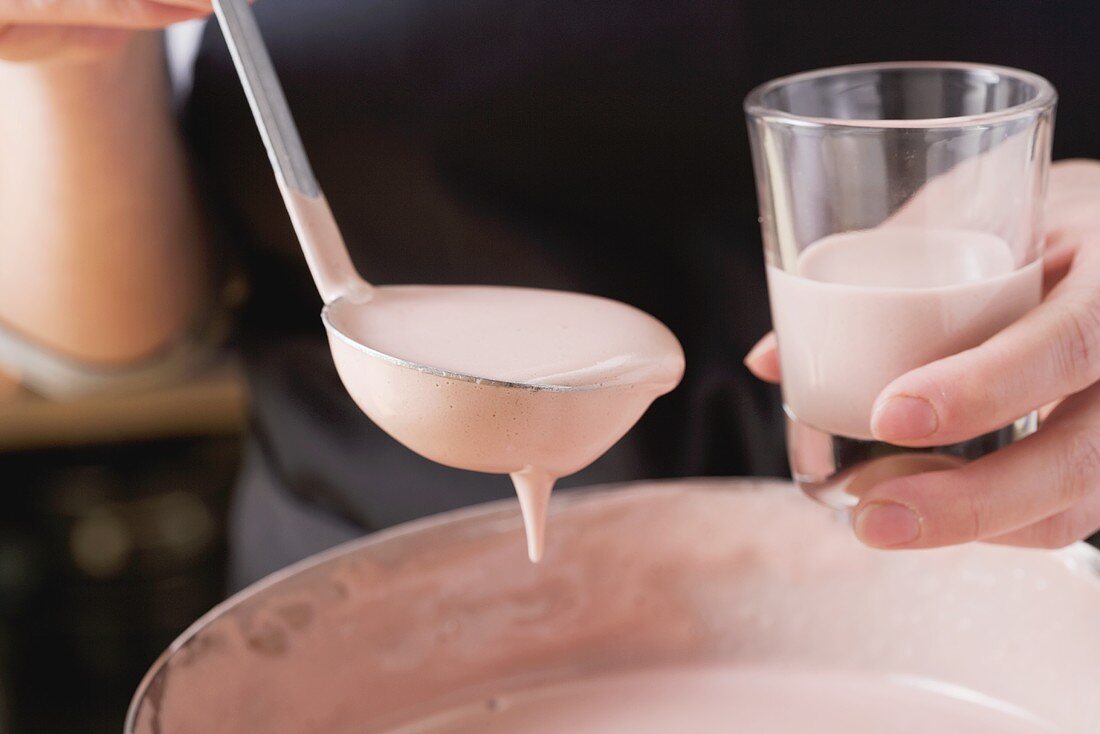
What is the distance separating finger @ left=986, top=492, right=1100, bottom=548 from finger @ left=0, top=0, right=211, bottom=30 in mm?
382

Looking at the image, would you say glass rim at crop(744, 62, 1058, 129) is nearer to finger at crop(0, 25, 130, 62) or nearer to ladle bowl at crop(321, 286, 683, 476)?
ladle bowl at crop(321, 286, 683, 476)

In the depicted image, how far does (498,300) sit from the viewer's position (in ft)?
1.60

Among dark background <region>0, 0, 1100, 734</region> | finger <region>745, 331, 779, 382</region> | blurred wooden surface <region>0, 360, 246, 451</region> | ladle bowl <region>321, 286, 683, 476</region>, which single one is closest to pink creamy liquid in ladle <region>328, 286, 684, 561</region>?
ladle bowl <region>321, 286, 683, 476</region>

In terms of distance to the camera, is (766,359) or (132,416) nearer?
(766,359)

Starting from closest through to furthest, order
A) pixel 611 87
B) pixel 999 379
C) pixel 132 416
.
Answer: pixel 999 379 → pixel 611 87 → pixel 132 416

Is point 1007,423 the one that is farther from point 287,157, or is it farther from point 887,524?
point 287,157

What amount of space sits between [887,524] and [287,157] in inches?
10.6

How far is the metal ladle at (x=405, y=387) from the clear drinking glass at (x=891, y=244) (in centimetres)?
6

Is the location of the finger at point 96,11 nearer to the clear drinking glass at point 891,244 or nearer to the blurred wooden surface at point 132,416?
the clear drinking glass at point 891,244

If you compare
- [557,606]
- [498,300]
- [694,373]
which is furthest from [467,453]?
[694,373]

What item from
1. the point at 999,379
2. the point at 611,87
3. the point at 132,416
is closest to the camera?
the point at 999,379

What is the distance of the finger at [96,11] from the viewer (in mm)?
452

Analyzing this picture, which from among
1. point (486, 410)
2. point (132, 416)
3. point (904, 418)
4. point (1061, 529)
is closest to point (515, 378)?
point (486, 410)

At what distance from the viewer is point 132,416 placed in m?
1.37
